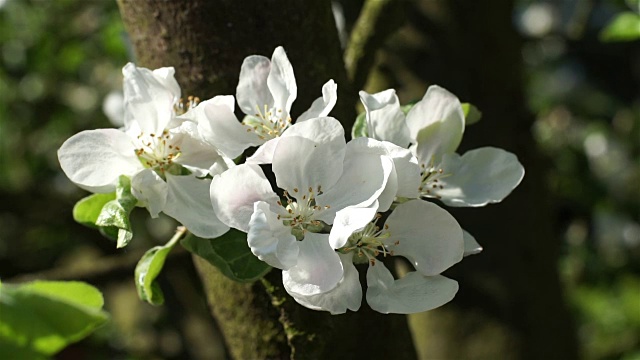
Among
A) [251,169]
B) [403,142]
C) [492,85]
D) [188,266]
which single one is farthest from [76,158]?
[188,266]

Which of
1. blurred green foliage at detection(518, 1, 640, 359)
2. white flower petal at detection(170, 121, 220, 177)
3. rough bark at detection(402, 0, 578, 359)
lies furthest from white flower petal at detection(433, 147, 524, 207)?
blurred green foliage at detection(518, 1, 640, 359)

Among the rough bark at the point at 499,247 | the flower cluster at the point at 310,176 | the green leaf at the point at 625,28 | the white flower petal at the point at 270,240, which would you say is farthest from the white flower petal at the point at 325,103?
the rough bark at the point at 499,247

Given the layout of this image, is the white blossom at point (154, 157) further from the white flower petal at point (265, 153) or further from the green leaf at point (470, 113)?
the green leaf at point (470, 113)

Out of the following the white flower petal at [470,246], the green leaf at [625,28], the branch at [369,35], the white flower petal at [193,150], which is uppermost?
the white flower petal at [193,150]

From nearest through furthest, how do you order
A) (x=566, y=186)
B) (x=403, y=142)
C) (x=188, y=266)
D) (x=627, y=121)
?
(x=403, y=142), (x=188, y=266), (x=566, y=186), (x=627, y=121)

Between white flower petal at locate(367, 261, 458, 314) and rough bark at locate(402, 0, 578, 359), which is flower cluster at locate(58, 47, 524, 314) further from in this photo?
rough bark at locate(402, 0, 578, 359)

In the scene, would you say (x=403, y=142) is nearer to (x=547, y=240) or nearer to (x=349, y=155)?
(x=349, y=155)
